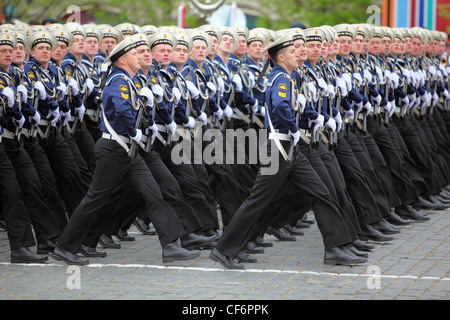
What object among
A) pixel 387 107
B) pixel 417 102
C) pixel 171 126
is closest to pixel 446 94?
pixel 417 102

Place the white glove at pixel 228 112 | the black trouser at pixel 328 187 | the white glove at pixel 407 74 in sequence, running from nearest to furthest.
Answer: the black trouser at pixel 328 187 < the white glove at pixel 228 112 < the white glove at pixel 407 74

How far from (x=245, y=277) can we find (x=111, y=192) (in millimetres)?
1407

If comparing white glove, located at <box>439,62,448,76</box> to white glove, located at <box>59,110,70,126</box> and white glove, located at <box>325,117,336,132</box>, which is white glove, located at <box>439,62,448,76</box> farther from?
white glove, located at <box>59,110,70,126</box>

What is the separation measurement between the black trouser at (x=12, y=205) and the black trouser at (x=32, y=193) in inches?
8.5

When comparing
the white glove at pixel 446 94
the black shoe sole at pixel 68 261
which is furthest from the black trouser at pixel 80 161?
the white glove at pixel 446 94

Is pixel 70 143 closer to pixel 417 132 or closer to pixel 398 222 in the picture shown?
pixel 398 222

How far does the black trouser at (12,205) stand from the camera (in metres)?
8.75

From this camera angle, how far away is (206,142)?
10148 mm

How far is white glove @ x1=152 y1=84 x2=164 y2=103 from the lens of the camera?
9.24 meters

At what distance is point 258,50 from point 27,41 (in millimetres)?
3061

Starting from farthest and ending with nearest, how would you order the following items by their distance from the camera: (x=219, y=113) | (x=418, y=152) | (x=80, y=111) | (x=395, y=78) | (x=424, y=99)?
(x=424, y=99) → (x=418, y=152) → (x=395, y=78) → (x=219, y=113) → (x=80, y=111)

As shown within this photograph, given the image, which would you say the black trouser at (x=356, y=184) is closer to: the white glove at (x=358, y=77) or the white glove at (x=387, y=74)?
the white glove at (x=358, y=77)

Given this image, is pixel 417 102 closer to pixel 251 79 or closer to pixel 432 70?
pixel 432 70

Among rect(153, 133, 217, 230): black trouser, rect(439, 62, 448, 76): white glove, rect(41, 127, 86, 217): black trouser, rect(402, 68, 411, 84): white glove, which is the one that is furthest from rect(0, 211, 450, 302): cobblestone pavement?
rect(439, 62, 448, 76): white glove
